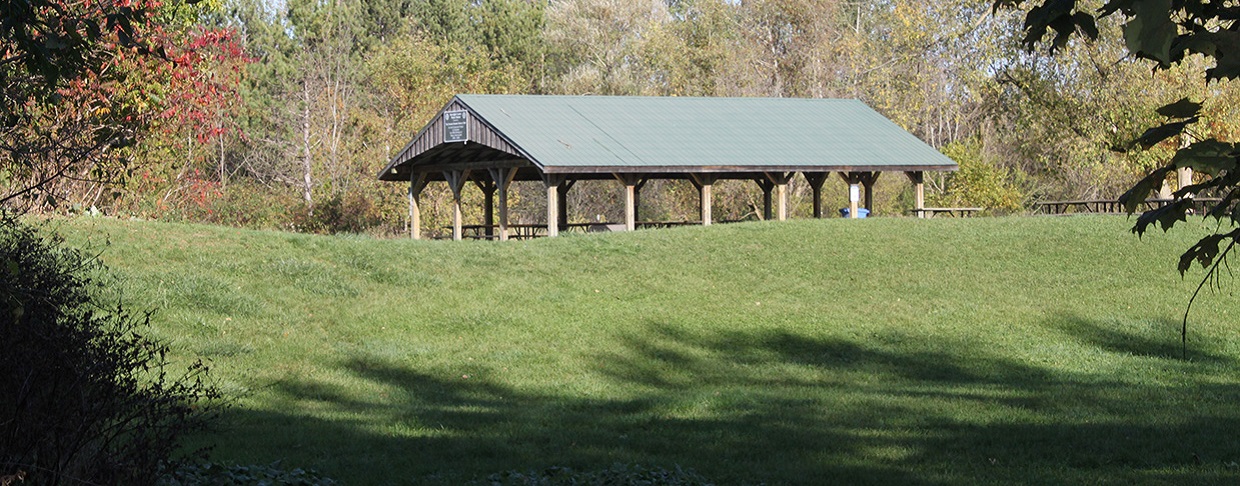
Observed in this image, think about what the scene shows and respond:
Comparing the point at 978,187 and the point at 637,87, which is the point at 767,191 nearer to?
the point at 978,187

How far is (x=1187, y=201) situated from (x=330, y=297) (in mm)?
14916

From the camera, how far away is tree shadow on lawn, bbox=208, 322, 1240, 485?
28.1ft

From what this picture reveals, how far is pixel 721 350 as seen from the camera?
51.5 ft

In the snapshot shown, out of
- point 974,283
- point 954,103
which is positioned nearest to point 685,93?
point 954,103

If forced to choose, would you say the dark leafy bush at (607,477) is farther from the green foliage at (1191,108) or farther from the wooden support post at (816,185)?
the wooden support post at (816,185)

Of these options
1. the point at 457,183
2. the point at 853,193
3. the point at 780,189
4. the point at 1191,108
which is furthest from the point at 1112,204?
the point at 1191,108

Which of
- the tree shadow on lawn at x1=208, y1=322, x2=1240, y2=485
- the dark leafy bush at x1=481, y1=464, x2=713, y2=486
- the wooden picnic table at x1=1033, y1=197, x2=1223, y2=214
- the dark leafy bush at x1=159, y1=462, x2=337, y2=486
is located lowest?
the tree shadow on lawn at x1=208, y1=322, x2=1240, y2=485

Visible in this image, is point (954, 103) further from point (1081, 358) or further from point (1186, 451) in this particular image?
point (1186, 451)

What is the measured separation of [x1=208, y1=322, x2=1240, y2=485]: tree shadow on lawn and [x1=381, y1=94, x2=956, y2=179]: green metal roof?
13039 millimetres

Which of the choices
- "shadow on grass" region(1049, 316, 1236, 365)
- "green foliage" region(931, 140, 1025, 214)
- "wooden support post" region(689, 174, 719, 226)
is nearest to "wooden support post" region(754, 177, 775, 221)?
"wooden support post" region(689, 174, 719, 226)

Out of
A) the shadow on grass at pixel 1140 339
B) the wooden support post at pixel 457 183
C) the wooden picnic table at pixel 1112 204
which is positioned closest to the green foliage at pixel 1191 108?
the shadow on grass at pixel 1140 339

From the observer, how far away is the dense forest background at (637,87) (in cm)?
3569

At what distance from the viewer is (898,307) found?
1827cm

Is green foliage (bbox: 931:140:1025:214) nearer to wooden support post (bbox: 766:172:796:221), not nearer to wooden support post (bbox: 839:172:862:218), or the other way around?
wooden support post (bbox: 839:172:862:218)
